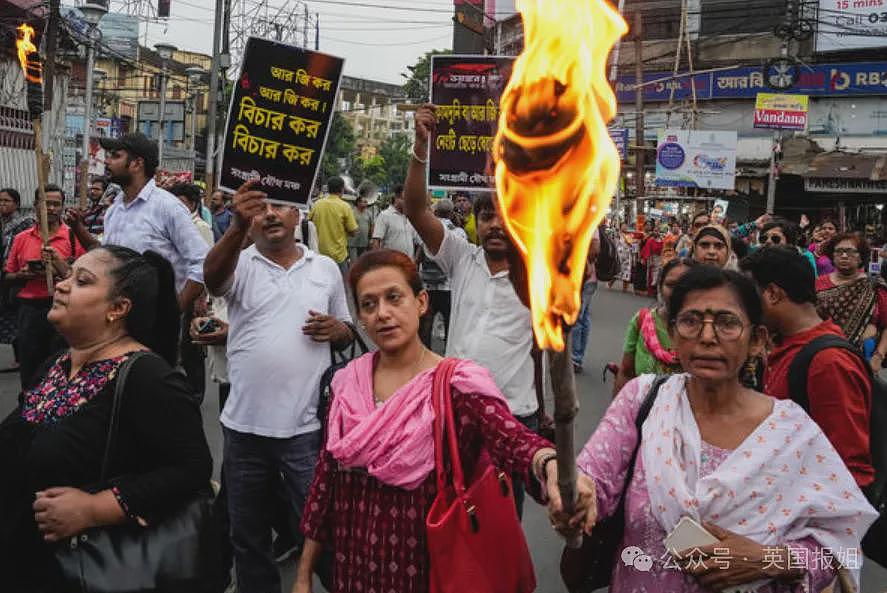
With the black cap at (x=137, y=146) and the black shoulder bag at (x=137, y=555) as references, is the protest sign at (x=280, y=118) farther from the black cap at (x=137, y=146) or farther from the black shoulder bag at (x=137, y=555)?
the black shoulder bag at (x=137, y=555)

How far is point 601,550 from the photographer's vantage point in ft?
8.29

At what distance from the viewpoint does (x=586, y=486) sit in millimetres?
1837

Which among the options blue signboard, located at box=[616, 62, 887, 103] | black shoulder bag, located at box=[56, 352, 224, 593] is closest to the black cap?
black shoulder bag, located at box=[56, 352, 224, 593]

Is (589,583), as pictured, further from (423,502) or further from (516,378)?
(516,378)

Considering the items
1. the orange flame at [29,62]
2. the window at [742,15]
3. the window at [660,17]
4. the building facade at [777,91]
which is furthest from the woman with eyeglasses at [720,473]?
the window at [660,17]

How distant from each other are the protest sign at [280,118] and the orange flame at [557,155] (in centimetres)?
227

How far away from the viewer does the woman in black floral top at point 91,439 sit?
242cm

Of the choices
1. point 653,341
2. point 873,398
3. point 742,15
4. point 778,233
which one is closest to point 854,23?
point 742,15

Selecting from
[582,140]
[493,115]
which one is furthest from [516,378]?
[582,140]

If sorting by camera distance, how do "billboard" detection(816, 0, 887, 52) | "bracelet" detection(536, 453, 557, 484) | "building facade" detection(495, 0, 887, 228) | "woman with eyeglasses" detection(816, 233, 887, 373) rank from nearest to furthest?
"bracelet" detection(536, 453, 557, 484), "woman with eyeglasses" detection(816, 233, 887, 373), "building facade" detection(495, 0, 887, 228), "billboard" detection(816, 0, 887, 52)

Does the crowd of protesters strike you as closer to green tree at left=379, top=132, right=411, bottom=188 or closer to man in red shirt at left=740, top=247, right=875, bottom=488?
man in red shirt at left=740, top=247, right=875, bottom=488

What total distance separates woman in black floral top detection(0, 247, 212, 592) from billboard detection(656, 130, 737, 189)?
2338 centimetres

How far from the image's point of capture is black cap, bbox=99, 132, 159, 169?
491 cm

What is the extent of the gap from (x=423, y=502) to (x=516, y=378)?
142 cm
